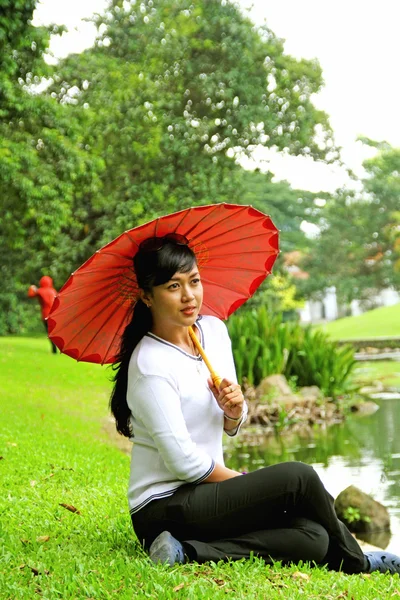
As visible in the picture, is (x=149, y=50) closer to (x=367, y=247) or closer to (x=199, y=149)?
(x=199, y=149)

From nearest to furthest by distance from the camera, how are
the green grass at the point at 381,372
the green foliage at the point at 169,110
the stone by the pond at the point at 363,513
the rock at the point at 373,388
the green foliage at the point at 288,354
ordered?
the stone by the pond at the point at 363,513
the green foliage at the point at 288,354
the rock at the point at 373,388
the green grass at the point at 381,372
the green foliage at the point at 169,110

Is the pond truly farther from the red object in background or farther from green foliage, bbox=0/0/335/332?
green foliage, bbox=0/0/335/332

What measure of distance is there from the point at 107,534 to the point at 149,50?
23447 mm

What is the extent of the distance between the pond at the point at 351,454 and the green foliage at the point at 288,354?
1.96 m

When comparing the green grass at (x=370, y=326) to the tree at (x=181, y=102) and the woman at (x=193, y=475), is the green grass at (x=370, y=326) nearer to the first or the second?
the tree at (x=181, y=102)

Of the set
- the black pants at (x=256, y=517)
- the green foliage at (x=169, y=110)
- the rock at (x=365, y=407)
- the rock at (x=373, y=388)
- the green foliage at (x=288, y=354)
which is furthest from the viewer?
the green foliage at (x=169, y=110)

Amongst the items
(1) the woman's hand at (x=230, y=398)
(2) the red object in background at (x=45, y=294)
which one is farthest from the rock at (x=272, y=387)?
(1) the woman's hand at (x=230, y=398)

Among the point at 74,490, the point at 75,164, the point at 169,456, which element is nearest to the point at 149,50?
the point at 75,164

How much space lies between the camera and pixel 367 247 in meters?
46.3

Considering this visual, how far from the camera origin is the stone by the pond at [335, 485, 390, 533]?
743cm

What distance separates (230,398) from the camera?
13.0 ft

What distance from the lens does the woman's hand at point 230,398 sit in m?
3.96

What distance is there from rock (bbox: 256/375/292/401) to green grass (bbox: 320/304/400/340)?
76.6ft

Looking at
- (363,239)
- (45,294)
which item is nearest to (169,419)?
(45,294)
